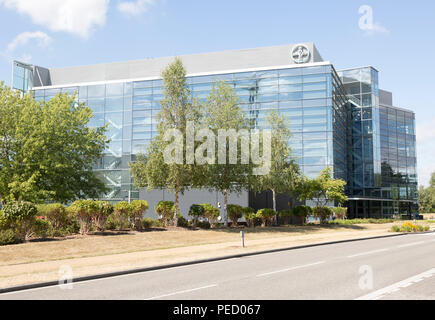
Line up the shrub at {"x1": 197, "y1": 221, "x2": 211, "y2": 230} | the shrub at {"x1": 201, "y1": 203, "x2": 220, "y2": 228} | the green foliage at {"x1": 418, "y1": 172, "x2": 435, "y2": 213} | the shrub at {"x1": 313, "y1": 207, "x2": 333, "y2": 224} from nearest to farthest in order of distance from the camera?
the shrub at {"x1": 197, "y1": 221, "x2": 211, "y2": 230} < the shrub at {"x1": 201, "y1": 203, "x2": 220, "y2": 228} < the shrub at {"x1": 313, "y1": 207, "x2": 333, "y2": 224} < the green foliage at {"x1": 418, "y1": 172, "x2": 435, "y2": 213}

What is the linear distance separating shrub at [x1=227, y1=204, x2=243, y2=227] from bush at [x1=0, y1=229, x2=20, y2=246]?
16668 millimetres

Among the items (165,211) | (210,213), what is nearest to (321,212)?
(210,213)

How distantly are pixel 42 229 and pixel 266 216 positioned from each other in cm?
1828

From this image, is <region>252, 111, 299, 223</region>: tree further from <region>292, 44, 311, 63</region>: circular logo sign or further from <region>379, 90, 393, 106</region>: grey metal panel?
<region>379, 90, 393, 106</region>: grey metal panel

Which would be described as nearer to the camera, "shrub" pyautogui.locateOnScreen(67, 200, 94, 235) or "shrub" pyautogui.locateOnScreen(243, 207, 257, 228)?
"shrub" pyautogui.locateOnScreen(67, 200, 94, 235)

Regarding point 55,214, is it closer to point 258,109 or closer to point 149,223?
point 149,223

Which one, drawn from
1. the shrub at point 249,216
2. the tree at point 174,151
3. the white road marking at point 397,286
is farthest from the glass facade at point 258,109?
the white road marking at point 397,286

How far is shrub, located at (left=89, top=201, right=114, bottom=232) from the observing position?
21266mm

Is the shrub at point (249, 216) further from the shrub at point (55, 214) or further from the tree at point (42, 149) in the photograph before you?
the shrub at point (55, 214)

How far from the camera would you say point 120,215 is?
2388cm

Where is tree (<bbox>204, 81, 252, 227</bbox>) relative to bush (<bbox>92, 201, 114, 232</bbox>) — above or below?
above

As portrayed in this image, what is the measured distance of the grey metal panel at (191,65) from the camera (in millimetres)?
61375

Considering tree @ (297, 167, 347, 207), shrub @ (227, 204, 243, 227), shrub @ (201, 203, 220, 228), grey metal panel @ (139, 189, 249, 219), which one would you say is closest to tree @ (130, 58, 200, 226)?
shrub @ (201, 203, 220, 228)

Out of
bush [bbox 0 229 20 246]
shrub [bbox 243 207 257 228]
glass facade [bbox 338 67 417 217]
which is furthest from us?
glass facade [bbox 338 67 417 217]
